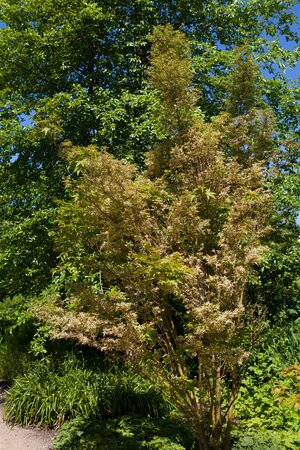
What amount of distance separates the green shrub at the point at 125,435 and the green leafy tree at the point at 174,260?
1.82 feet

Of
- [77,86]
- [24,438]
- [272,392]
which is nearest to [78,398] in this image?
[24,438]

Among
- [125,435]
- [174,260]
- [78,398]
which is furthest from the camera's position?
[78,398]

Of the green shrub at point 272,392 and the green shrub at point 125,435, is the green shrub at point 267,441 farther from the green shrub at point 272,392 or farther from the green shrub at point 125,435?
the green shrub at point 125,435

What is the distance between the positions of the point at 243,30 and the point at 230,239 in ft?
19.1

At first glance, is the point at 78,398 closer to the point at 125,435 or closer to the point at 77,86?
the point at 125,435

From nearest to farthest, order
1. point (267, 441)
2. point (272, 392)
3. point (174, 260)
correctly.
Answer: point (174, 260) → point (267, 441) → point (272, 392)

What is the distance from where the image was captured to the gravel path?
183 inches

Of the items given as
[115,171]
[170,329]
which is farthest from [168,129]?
[170,329]

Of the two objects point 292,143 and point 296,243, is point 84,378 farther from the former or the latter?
point 292,143

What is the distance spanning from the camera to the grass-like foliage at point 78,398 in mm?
5105

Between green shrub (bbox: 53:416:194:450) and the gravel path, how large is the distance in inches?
13.0

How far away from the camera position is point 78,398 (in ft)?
17.1

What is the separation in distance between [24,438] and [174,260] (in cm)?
346

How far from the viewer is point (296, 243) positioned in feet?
17.8
